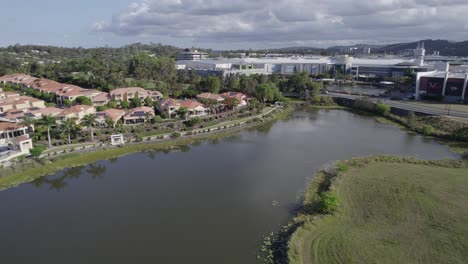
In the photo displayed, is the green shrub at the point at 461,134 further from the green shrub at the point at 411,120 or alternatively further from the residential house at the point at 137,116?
the residential house at the point at 137,116

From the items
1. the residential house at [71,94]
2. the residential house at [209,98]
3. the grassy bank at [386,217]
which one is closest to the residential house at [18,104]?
the residential house at [71,94]

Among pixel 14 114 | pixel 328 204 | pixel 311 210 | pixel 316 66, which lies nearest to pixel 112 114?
pixel 14 114

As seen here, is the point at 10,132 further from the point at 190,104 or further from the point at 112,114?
the point at 190,104

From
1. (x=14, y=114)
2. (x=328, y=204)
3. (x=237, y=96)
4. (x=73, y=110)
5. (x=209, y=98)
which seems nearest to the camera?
(x=328, y=204)

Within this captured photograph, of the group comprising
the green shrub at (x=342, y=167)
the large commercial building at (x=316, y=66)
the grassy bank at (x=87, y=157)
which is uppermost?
the large commercial building at (x=316, y=66)

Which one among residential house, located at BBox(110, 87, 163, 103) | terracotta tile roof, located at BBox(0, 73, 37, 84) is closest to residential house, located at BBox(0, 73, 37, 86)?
terracotta tile roof, located at BBox(0, 73, 37, 84)

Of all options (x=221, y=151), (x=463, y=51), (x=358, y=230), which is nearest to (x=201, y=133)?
(x=221, y=151)
